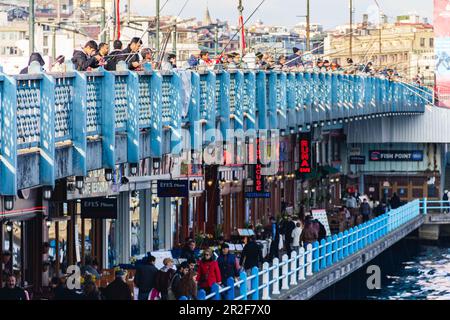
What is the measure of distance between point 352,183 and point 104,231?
4130 cm

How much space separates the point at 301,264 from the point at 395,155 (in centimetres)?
4051

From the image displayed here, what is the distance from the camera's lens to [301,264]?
41406mm

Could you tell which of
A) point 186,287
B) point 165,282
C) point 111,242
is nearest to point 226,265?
point 165,282

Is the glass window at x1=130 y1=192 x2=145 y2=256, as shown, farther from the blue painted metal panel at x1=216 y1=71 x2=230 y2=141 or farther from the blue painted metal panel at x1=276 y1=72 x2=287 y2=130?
the blue painted metal panel at x1=216 y1=71 x2=230 y2=141

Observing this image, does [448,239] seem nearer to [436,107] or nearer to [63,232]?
[436,107]

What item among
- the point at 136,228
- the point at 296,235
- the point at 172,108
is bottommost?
the point at 296,235

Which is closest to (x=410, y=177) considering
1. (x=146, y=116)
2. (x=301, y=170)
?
(x=301, y=170)

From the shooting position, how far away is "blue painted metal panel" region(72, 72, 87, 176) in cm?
2716

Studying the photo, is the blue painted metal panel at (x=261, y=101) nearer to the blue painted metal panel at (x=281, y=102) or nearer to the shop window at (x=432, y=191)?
the blue painted metal panel at (x=281, y=102)

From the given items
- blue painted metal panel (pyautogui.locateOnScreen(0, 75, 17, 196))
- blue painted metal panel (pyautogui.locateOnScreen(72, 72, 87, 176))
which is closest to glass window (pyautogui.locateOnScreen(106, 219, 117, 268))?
blue painted metal panel (pyautogui.locateOnScreen(72, 72, 87, 176))

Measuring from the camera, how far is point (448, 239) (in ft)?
270

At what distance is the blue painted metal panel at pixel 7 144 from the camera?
23422mm

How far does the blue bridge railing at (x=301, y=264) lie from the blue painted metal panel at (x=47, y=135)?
302cm

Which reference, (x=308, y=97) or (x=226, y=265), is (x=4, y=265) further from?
(x=308, y=97)
